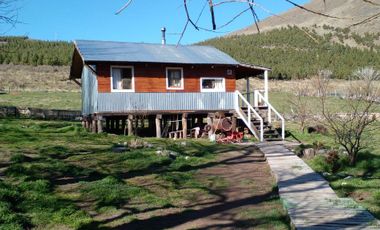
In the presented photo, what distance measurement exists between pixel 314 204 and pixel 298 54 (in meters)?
75.8

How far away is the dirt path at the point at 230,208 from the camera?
7.17m

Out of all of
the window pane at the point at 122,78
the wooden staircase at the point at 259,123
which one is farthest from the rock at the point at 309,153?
the window pane at the point at 122,78

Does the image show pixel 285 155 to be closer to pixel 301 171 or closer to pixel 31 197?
pixel 301 171

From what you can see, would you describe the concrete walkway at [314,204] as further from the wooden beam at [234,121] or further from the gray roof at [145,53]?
the gray roof at [145,53]

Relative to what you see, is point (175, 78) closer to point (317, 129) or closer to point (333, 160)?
point (317, 129)

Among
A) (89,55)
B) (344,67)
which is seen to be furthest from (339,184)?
(344,67)

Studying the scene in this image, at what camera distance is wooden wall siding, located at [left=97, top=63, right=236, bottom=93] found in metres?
20.1

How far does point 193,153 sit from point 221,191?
15.4ft

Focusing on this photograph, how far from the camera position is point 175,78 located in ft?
71.4

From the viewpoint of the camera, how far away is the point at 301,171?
11055 mm

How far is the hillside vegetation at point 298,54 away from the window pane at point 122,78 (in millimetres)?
44983

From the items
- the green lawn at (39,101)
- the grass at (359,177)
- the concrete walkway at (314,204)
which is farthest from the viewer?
the green lawn at (39,101)

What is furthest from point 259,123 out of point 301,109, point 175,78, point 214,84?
point 301,109

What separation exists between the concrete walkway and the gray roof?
10.4 meters
